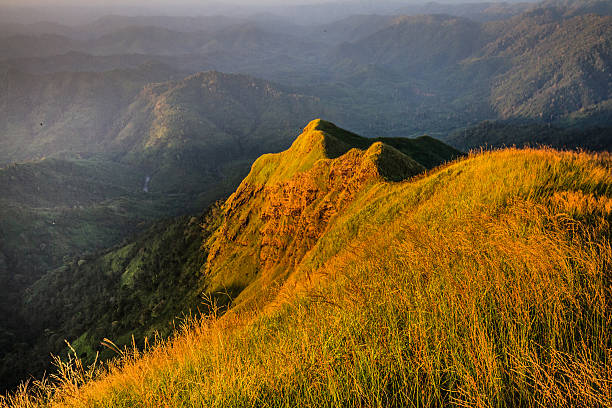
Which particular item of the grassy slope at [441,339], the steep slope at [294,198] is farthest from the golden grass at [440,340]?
the steep slope at [294,198]

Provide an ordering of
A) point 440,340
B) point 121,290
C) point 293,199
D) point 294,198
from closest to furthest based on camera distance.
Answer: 1. point 440,340
2. point 294,198
3. point 293,199
4. point 121,290

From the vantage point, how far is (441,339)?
323 centimetres

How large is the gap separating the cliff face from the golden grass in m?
19.0

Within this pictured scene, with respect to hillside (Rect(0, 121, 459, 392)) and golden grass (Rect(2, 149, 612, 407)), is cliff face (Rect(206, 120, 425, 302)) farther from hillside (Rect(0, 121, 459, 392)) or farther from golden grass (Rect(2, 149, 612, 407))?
golden grass (Rect(2, 149, 612, 407))

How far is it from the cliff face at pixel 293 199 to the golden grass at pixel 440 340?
1902 centimetres

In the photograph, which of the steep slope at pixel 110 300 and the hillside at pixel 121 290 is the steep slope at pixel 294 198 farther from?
the steep slope at pixel 110 300

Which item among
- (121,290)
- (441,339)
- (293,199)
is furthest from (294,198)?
(121,290)

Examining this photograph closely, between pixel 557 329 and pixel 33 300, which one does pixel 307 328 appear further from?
pixel 33 300

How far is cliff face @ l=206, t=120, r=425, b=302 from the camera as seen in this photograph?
1199 inches

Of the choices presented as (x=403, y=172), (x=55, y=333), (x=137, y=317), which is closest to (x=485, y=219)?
(x=403, y=172)

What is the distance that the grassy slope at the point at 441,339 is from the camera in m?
2.75

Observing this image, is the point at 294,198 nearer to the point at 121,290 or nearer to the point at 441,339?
the point at 441,339

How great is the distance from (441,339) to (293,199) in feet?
138

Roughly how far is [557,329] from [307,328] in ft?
9.14
